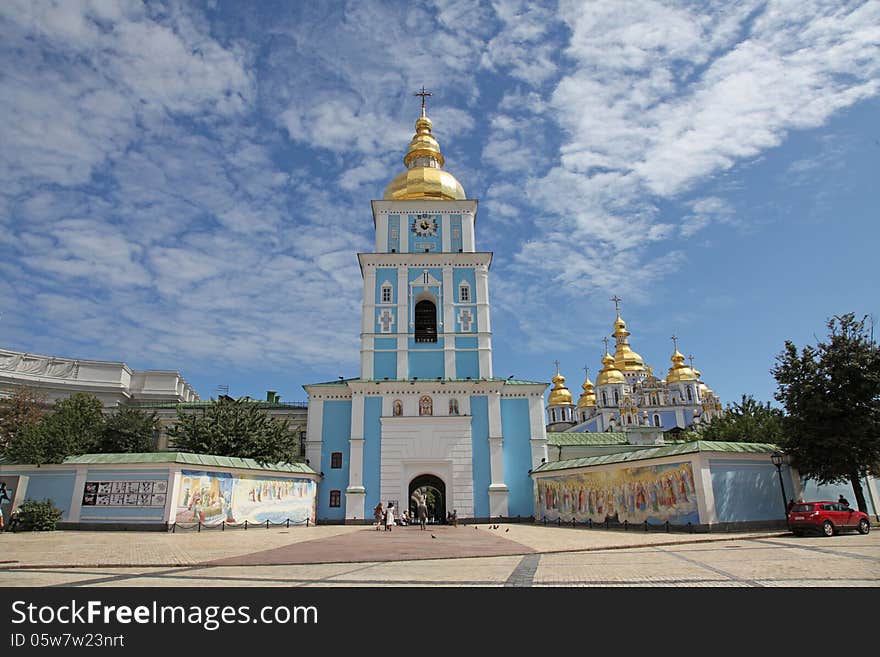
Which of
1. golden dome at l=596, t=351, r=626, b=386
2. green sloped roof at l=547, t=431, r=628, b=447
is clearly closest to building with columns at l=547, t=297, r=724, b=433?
golden dome at l=596, t=351, r=626, b=386

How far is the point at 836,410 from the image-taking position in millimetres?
21625

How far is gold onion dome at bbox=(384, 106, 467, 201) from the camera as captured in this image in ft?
132

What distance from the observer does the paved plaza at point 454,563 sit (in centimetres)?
922

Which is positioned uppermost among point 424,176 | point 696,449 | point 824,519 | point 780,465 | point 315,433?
point 424,176

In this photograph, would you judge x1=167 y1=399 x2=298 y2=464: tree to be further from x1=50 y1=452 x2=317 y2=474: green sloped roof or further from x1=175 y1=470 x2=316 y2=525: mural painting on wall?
x1=50 y1=452 x2=317 y2=474: green sloped roof

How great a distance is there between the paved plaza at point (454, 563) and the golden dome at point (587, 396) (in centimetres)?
6390

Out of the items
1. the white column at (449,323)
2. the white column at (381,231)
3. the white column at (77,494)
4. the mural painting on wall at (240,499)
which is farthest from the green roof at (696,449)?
the white column at (77,494)

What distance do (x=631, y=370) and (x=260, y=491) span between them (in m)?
62.6

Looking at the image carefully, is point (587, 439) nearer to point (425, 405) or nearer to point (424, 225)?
point (425, 405)

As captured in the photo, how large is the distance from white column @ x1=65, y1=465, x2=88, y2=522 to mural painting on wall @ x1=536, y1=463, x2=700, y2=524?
22628 millimetres

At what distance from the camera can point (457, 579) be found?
9.50 metres

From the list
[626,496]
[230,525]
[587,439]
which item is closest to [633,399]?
[587,439]

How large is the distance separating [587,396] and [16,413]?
219ft

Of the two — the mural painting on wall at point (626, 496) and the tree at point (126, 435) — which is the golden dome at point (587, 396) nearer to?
the mural painting on wall at point (626, 496)
